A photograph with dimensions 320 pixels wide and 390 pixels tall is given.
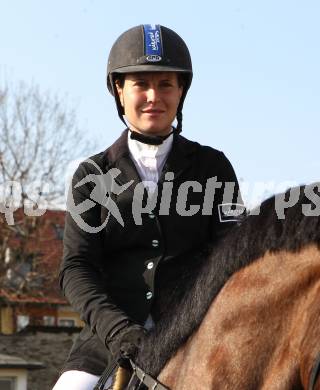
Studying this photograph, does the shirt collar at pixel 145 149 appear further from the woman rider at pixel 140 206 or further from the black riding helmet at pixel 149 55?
the black riding helmet at pixel 149 55

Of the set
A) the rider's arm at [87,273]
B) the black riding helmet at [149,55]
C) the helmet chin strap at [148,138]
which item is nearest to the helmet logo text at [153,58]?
the black riding helmet at [149,55]

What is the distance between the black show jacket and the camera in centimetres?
486

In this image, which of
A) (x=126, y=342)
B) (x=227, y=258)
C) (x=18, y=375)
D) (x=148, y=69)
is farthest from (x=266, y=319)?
(x=18, y=375)

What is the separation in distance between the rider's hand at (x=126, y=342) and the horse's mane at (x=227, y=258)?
0.24ft

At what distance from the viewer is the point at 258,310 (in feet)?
12.0

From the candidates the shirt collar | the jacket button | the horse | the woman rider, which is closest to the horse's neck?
the horse

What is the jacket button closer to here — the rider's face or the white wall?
the rider's face

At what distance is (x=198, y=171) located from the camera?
5238mm

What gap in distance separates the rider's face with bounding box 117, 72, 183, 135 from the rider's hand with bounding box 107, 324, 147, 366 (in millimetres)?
1221

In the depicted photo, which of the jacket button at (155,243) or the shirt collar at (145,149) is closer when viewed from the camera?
the jacket button at (155,243)

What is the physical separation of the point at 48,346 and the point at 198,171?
22.3 meters

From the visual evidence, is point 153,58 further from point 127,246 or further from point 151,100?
point 127,246

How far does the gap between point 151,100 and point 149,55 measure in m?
0.26

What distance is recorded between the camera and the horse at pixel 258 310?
3.49 metres
